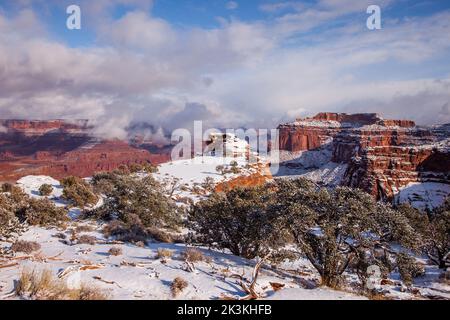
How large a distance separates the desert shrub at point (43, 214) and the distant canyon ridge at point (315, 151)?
1876 inches

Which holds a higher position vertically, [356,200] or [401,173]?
[356,200]

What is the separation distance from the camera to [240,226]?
17938mm

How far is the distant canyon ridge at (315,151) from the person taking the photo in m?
81.7

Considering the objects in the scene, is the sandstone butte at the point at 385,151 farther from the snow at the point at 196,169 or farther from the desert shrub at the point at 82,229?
the desert shrub at the point at 82,229

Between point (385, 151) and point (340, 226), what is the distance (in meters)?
84.4

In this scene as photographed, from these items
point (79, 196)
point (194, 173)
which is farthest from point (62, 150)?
point (79, 196)

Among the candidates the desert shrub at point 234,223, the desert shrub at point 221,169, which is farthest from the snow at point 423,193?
the desert shrub at point 234,223

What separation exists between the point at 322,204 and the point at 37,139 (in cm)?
16484

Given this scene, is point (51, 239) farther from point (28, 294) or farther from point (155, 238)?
point (28, 294)

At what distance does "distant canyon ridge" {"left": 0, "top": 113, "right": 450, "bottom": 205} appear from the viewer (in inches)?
3216

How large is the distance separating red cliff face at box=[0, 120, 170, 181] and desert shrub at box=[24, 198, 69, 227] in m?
79.4

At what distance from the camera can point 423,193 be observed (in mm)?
74500
